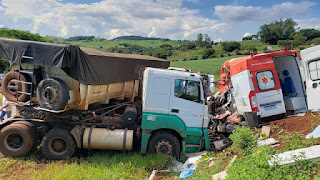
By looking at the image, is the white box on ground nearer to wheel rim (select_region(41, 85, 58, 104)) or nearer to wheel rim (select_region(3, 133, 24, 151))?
wheel rim (select_region(41, 85, 58, 104))

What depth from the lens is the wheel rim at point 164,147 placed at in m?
6.58

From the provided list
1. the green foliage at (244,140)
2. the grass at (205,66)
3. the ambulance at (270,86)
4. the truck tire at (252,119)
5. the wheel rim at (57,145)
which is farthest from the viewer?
the grass at (205,66)

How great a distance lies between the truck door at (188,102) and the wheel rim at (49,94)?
10.5 feet

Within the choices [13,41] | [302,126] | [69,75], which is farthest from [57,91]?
A: [302,126]

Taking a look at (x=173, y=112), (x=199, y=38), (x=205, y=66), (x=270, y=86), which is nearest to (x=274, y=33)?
(x=199, y=38)

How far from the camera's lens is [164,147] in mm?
6598

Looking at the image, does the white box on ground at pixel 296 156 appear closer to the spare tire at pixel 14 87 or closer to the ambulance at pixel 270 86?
the ambulance at pixel 270 86

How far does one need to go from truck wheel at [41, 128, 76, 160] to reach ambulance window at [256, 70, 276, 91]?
6276 millimetres

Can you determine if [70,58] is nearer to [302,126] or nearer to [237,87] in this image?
[237,87]

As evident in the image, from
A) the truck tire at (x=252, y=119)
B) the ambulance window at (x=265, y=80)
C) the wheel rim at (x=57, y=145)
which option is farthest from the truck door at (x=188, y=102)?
the wheel rim at (x=57, y=145)

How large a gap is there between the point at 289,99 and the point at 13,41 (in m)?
9.08

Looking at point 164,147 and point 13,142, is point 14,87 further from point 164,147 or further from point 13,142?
point 164,147

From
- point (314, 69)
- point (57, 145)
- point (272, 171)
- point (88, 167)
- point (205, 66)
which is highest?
point (205, 66)

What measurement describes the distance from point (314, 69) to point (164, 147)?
5102mm
